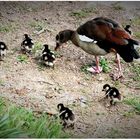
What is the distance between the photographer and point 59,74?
6496 mm

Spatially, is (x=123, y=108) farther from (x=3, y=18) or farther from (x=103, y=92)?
(x=3, y=18)

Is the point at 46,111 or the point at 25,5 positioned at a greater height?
the point at 25,5

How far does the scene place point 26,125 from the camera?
197 inches

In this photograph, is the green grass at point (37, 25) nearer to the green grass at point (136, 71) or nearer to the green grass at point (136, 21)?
the green grass at point (136, 21)

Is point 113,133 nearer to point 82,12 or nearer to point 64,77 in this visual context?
point 64,77

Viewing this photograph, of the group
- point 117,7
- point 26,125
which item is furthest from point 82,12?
point 26,125

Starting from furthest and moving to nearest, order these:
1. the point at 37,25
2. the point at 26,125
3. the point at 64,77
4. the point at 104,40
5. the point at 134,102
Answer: the point at 37,25
the point at 64,77
the point at 104,40
the point at 134,102
the point at 26,125

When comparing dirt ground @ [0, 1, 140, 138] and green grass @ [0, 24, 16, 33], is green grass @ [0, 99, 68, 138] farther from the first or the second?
green grass @ [0, 24, 16, 33]

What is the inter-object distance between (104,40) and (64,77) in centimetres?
68

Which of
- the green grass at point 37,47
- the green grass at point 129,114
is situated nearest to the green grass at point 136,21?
the green grass at point 37,47

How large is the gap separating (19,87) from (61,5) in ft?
7.64

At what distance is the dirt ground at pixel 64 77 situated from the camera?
5.66 metres

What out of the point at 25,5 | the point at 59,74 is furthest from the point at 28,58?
the point at 25,5

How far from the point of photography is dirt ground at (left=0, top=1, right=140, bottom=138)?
223 inches
